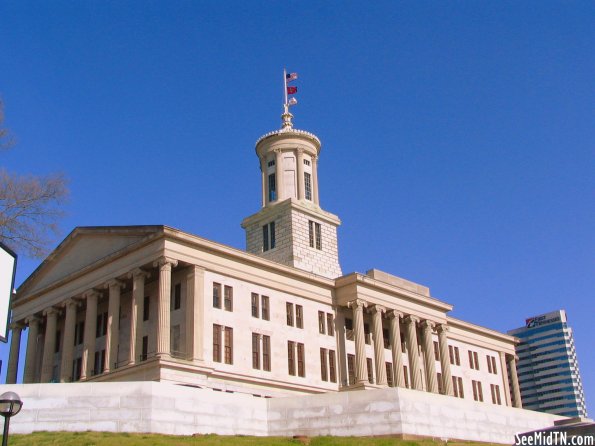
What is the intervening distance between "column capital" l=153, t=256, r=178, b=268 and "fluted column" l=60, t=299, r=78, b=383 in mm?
11509

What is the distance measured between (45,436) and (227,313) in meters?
22.4

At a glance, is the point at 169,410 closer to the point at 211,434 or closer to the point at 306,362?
the point at 211,434

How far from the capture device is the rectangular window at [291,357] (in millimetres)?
60062

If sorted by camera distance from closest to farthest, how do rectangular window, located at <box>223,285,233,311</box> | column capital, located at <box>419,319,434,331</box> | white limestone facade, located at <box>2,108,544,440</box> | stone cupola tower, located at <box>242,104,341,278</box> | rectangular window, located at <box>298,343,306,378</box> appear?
white limestone facade, located at <box>2,108,544,440</box>
rectangular window, located at <box>223,285,233,311</box>
rectangular window, located at <box>298,343,306,378</box>
stone cupola tower, located at <box>242,104,341,278</box>
column capital, located at <box>419,319,434,331</box>

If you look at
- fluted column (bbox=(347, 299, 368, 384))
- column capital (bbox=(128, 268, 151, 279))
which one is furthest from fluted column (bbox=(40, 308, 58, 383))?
fluted column (bbox=(347, 299, 368, 384))

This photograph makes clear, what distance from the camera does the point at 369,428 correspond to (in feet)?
132

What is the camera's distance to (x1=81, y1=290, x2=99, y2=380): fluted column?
5759cm

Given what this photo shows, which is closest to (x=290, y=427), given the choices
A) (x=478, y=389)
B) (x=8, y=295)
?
(x=8, y=295)

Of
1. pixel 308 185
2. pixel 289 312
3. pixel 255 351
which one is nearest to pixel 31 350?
pixel 255 351

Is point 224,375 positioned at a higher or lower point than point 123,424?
higher

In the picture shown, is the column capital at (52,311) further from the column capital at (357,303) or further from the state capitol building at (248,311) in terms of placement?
the column capital at (357,303)

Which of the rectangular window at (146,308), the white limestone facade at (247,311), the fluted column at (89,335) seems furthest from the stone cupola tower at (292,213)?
the fluted column at (89,335)

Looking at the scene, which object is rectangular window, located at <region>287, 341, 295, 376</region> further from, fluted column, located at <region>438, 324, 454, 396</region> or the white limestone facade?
fluted column, located at <region>438, 324, 454, 396</region>

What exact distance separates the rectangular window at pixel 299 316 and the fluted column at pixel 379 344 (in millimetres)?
7024
